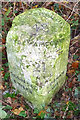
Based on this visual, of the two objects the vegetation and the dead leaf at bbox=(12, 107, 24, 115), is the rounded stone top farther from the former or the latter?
the dead leaf at bbox=(12, 107, 24, 115)

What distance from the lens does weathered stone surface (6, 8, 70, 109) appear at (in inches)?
73.9

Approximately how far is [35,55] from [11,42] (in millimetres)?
375

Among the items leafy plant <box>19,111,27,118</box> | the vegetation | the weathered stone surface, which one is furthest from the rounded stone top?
leafy plant <box>19,111,27,118</box>

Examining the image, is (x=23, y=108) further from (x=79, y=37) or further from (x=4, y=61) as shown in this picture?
(x=79, y=37)

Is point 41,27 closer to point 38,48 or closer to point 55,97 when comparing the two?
point 38,48

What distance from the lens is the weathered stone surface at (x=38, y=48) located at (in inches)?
73.9

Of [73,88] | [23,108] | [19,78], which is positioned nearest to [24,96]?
[23,108]

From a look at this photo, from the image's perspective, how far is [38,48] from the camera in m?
1.85

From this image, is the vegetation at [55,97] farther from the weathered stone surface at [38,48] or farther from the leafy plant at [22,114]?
the weathered stone surface at [38,48]

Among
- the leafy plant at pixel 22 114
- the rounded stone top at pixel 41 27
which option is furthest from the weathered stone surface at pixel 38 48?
the leafy plant at pixel 22 114

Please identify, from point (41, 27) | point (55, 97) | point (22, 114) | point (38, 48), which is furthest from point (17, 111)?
point (41, 27)

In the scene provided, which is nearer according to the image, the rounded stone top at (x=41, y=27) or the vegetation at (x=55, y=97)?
the rounded stone top at (x=41, y=27)

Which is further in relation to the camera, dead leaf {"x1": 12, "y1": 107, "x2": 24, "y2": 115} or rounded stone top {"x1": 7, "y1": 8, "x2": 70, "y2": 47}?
dead leaf {"x1": 12, "y1": 107, "x2": 24, "y2": 115}

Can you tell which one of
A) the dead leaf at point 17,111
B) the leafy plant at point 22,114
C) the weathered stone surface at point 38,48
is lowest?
the leafy plant at point 22,114
